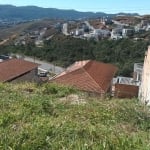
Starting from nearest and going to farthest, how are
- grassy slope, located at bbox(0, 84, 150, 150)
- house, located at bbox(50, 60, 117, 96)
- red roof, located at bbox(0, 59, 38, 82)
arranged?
grassy slope, located at bbox(0, 84, 150, 150) < house, located at bbox(50, 60, 117, 96) < red roof, located at bbox(0, 59, 38, 82)

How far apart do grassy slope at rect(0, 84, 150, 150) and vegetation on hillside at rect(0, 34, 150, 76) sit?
34.6 metres

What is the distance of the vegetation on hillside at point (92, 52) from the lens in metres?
47.9

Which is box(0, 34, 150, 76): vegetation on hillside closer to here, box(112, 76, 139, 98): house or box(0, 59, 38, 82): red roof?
box(0, 59, 38, 82): red roof

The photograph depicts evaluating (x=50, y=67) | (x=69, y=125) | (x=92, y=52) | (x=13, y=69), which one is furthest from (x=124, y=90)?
(x=92, y=52)

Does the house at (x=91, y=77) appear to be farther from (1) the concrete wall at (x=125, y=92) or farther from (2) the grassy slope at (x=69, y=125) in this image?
(2) the grassy slope at (x=69, y=125)

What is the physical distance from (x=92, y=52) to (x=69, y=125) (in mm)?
49961

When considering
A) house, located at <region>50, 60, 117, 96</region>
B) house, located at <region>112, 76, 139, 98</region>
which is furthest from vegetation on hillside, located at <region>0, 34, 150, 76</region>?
house, located at <region>112, 76, 139, 98</region>

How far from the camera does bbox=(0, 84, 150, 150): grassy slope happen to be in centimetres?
395

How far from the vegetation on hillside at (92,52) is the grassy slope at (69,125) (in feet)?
114

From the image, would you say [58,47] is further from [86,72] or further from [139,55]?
[86,72]

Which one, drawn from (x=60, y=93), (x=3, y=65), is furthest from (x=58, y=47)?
(x=60, y=93)

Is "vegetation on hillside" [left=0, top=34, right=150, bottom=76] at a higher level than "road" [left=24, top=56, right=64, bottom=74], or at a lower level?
higher

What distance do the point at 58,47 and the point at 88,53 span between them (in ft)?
23.0

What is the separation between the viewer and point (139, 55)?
157 feet
